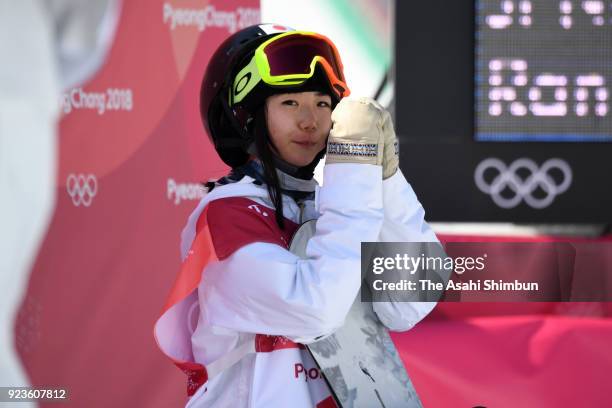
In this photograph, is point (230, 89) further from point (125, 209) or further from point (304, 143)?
point (125, 209)

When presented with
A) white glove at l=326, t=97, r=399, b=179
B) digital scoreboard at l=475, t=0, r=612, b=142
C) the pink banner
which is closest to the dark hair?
white glove at l=326, t=97, r=399, b=179

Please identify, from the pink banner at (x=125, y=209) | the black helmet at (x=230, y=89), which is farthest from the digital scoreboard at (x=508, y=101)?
the black helmet at (x=230, y=89)

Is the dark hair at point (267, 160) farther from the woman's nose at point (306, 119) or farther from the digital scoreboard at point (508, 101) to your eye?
the digital scoreboard at point (508, 101)

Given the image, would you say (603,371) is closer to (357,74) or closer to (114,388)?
(357,74)

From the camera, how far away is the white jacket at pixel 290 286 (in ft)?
5.98

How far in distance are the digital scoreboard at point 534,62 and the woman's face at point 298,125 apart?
197 cm

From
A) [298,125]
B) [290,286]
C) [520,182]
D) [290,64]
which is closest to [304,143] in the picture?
[298,125]

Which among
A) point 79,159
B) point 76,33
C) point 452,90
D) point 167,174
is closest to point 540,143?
point 452,90

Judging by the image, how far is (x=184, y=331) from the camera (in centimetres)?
209

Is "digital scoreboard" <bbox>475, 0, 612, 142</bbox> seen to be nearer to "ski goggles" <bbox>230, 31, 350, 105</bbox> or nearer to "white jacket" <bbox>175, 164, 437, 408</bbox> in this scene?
"ski goggles" <bbox>230, 31, 350, 105</bbox>

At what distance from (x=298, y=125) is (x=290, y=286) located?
436 millimetres

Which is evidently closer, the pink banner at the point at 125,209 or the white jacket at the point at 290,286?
the white jacket at the point at 290,286

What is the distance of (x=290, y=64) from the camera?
2.09 m

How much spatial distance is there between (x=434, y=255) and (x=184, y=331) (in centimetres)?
60
